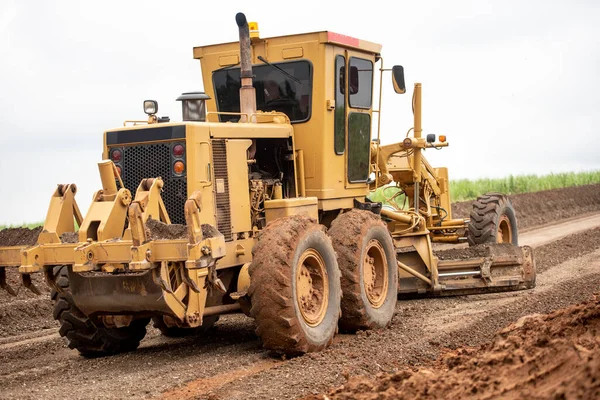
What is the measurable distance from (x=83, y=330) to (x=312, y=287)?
2373mm

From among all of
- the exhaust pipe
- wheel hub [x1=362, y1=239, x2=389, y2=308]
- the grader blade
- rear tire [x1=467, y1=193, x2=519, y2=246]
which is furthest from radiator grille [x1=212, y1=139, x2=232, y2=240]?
rear tire [x1=467, y1=193, x2=519, y2=246]

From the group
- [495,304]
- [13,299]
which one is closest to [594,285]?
[495,304]

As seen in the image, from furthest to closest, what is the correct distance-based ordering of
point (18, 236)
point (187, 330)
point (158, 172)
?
point (18, 236)
point (187, 330)
point (158, 172)

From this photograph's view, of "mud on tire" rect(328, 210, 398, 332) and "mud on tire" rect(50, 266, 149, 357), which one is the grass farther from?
"mud on tire" rect(50, 266, 149, 357)

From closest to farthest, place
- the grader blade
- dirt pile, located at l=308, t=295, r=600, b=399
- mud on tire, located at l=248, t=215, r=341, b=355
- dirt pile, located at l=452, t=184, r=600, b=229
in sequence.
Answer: dirt pile, located at l=308, t=295, r=600, b=399, mud on tire, located at l=248, t=215, r=341, b=355, the grader blade, dirt pile, located at l=452, t=184, r=600, b=229

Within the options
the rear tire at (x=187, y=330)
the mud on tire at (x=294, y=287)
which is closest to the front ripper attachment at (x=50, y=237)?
the mud on tire at (x=294, y=287)

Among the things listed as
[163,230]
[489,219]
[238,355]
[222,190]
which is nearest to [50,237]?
[163,230]

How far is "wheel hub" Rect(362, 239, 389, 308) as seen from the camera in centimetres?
1064

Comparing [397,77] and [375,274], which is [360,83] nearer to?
[397,77]

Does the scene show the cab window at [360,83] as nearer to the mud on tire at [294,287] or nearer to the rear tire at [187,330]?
A: the mud on tire at [294,287]

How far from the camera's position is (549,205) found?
95.9 ft

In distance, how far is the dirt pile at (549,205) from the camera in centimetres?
2659

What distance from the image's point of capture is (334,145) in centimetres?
1091

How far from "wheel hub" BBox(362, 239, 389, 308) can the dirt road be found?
38 cm
